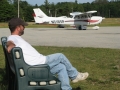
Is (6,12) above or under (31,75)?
above

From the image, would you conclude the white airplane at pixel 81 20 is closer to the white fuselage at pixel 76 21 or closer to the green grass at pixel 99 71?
the white fuselage at pixel 76 21

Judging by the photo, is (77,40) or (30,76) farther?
(77,40)

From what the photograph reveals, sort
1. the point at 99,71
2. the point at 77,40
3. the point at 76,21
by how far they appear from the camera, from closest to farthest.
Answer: the point at 99,71
the point at 77,40
the point at 76,21

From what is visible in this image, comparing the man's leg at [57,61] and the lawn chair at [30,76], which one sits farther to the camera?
the man's leg at [57,61]

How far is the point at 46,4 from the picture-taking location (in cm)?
10812

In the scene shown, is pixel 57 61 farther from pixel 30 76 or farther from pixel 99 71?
pixel 99 71

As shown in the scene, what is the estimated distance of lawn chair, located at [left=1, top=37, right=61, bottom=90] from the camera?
3.25 metres

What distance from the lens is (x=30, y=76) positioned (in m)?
3.31

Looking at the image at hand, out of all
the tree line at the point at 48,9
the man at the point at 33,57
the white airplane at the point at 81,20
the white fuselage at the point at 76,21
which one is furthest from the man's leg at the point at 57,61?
the tree line at the point at 48,9

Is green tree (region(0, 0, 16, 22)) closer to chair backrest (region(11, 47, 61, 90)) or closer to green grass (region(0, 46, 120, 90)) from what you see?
green grass (region(0, 46, 120, 90))

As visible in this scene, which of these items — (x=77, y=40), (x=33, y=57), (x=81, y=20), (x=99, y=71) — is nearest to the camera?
(x=33, y=57)

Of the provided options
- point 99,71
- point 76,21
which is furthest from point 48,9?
point 99,71

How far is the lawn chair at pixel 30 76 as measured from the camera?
325 cm

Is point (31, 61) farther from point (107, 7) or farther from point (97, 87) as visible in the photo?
point (107, 7)
